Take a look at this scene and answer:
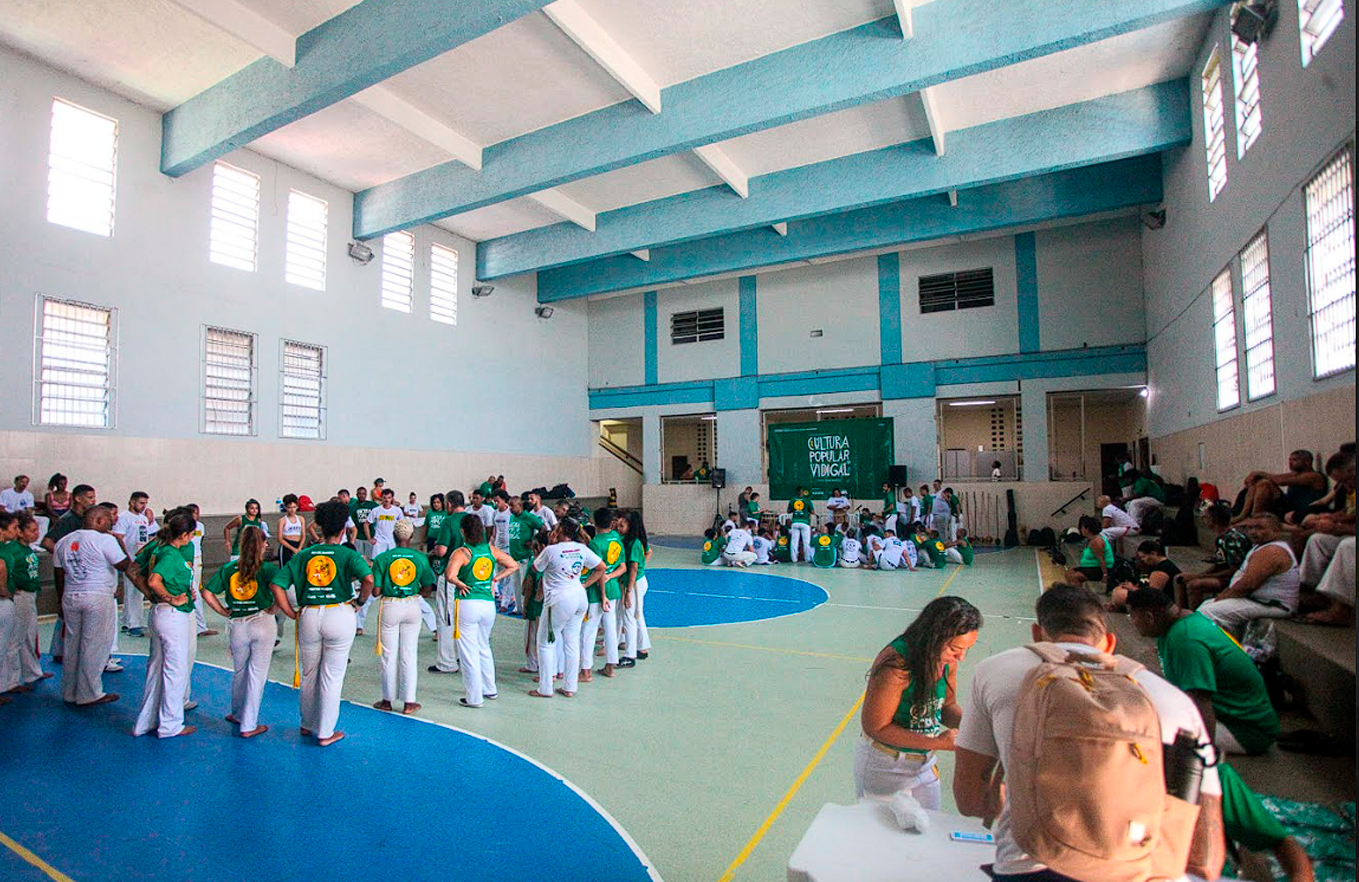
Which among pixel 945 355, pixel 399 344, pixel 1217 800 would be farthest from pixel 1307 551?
pixel 399 344

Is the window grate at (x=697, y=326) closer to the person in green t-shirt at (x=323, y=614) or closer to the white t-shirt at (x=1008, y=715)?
the person in green t-shirt at (x=323, y=614)

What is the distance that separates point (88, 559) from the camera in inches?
244

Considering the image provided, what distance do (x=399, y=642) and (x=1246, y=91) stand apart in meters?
10.8

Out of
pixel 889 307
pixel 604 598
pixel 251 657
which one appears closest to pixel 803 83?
pixel 604 598

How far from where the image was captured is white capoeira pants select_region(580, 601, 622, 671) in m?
6.83

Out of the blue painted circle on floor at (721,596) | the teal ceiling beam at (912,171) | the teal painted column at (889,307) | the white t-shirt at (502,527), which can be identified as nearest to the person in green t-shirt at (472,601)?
the blue painted circle on floor at (721,596)

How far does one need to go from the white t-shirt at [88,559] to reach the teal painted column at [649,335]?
17.4 m

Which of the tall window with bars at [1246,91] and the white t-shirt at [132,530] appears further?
the white t-shirt at [132,530]

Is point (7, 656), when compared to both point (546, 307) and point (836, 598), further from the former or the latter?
point (546, 307)

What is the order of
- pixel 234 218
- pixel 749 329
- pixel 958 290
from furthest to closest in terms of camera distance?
pixel 749 329 < pixel 958 290 < pixel 234 218

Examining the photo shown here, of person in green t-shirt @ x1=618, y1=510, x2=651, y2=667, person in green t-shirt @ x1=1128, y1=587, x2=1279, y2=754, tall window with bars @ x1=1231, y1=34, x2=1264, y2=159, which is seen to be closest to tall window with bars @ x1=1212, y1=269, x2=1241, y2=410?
tall window with bars @ x1=1231, y1=34, x2=1264, y2=159

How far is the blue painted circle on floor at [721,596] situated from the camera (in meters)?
9.91

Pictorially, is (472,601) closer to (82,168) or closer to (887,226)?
(82,168)

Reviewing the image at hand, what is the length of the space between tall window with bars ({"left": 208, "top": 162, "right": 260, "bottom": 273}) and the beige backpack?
15301 millimetres
